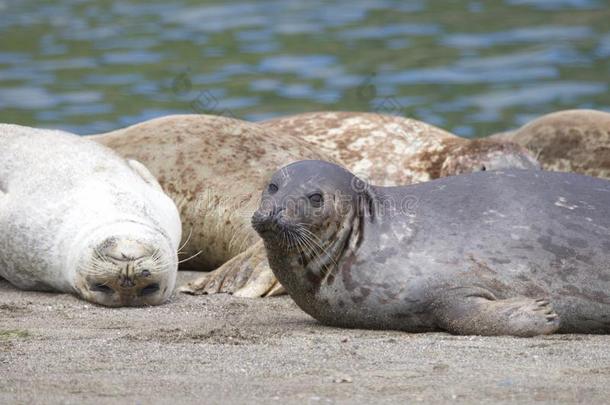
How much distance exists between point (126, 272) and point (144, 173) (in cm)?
116

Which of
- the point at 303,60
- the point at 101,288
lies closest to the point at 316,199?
the point at 101,288

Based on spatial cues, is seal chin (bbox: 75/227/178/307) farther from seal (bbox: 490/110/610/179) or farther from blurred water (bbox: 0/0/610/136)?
blurred water (bbox: 0/0/610/136)

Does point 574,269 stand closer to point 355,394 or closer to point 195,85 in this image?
point 355,394

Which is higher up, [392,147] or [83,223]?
[83,223]

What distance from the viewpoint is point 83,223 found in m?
6.62

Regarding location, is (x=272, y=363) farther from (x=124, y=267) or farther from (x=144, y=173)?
(x=144, y=173)

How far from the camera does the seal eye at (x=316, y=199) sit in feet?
17.7

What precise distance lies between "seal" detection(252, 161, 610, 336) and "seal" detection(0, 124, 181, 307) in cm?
98

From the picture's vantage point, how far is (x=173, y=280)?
646 cm

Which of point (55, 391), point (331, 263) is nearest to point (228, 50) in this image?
point (331, 263)

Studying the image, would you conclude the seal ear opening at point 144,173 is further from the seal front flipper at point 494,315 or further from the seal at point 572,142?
the seal at point 572,142

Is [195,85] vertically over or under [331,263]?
under

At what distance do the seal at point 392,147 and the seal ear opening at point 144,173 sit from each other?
5.15 ft

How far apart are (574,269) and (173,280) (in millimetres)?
1975
